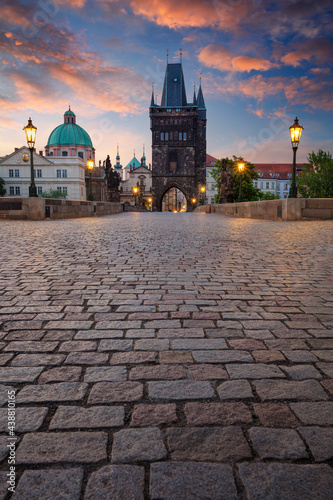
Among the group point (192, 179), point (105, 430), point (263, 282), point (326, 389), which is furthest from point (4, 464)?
point (192, 179)

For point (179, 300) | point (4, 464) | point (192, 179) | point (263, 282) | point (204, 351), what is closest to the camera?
point (4, 464)

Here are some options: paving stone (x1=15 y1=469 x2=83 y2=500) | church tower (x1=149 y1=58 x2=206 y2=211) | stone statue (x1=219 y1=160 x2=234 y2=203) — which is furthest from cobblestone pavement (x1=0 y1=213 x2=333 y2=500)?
church tower (x1=149 y1=58 x2=206 y2=211)

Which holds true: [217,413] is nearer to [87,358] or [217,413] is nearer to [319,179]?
[87,358]

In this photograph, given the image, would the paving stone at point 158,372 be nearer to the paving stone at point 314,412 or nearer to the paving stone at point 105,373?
the paving stone at point 105,373

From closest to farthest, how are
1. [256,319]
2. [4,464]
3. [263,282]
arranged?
[4,464] → [256,319] → [263,282]

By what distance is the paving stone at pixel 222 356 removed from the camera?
2080 mm

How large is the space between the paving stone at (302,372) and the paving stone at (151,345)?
0.72 m

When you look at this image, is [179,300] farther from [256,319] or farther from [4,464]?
[4,464]

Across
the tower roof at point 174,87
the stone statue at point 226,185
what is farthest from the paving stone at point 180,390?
the tower roof at point 174,87

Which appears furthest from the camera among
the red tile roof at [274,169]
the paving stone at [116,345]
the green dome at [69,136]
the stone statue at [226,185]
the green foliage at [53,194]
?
the red tile roof at [274,169]

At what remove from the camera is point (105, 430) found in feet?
4.76

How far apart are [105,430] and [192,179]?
70610 millimetres

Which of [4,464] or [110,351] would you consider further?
[110,351]

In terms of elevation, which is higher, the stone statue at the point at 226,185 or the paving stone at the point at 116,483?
the stone statue at the point at 226,185
